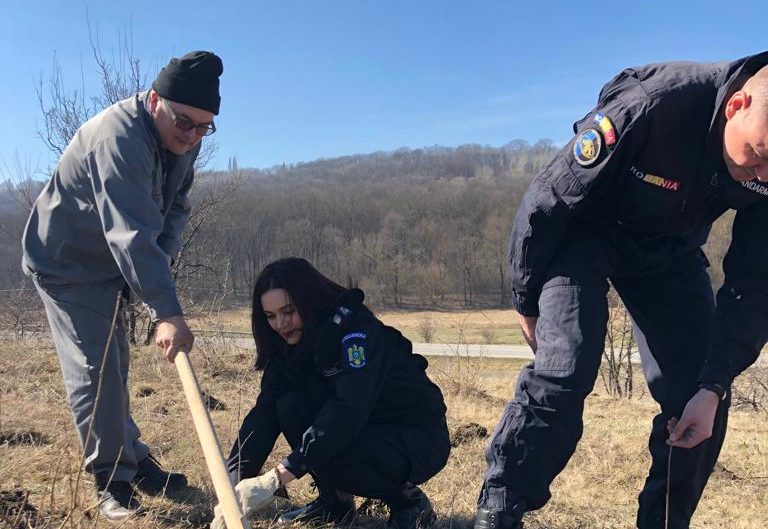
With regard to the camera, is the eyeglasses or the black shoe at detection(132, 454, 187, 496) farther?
the black shoe at detection(132, 454, 187, 496)

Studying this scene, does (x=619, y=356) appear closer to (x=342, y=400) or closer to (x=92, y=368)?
(x=342, y=400)

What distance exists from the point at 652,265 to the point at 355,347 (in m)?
1.18

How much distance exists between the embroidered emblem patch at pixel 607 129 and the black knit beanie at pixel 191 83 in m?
1.49

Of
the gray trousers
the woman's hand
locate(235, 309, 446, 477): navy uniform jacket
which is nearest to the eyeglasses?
the gray trousers

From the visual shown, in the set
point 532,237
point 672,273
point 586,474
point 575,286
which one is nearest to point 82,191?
point 532,237

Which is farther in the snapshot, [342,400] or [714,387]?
[342,400]

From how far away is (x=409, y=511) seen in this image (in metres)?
2.60

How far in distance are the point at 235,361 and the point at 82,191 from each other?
17.5 ft

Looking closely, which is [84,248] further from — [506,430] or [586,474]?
[586,474]

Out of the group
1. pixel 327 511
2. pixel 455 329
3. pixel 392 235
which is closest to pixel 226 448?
pixel 327 511

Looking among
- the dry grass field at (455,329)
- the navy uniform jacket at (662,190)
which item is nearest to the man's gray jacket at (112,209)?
the navy uniform jacket at (662,190)

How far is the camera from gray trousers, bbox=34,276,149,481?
2621mm

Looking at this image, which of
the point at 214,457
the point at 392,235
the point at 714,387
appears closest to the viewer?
the point at 214,457

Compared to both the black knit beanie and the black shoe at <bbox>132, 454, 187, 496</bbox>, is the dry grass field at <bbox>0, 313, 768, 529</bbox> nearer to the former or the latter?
the black shoe at <bbox>132, 454, 187, 496</bbox>
